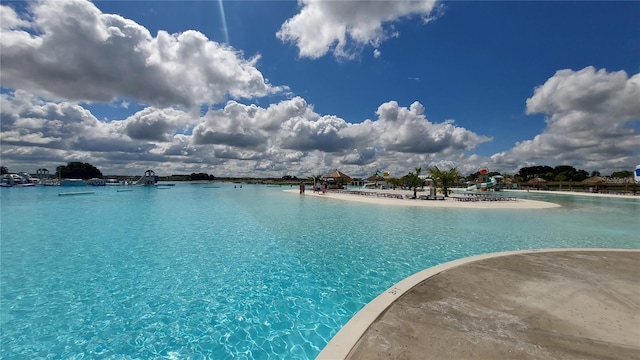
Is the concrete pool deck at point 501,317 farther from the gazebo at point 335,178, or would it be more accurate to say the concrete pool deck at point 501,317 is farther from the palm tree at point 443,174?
the gazebo at point 335,178

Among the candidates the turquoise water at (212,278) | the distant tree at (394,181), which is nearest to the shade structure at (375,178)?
the distant tree at (394,181)

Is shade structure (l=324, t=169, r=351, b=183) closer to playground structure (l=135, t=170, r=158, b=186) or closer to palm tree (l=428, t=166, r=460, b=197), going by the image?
palm tree (l=428, t=166, r=460, b=197)

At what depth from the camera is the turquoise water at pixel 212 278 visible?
4750 mm

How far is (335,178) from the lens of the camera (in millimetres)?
56812

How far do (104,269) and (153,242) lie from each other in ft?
11.3

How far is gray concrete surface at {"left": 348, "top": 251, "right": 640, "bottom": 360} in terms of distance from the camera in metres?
3.25

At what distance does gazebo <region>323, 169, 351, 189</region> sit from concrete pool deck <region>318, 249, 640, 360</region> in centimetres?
4915

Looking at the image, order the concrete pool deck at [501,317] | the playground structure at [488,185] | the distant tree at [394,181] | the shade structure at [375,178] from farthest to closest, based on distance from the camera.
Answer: the shade structure at [375,178] → the distant tree at [394,181] → the playground structure at [488,185] → the concrete pool deck at [501,317]

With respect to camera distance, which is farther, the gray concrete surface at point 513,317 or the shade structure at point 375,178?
the shade structure at point 375,178

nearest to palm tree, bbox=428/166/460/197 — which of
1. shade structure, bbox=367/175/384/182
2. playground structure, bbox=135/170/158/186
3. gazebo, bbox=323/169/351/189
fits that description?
gazebo, bbox=323/169/351/189

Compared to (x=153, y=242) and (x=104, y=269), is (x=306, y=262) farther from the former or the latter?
(x=153, y=242)

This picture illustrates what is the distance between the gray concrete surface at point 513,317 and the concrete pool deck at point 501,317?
13 millimetres

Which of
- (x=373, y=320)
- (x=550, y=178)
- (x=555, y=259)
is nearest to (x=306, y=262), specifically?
(x=373, y=320)

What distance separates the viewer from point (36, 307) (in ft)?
19.4
